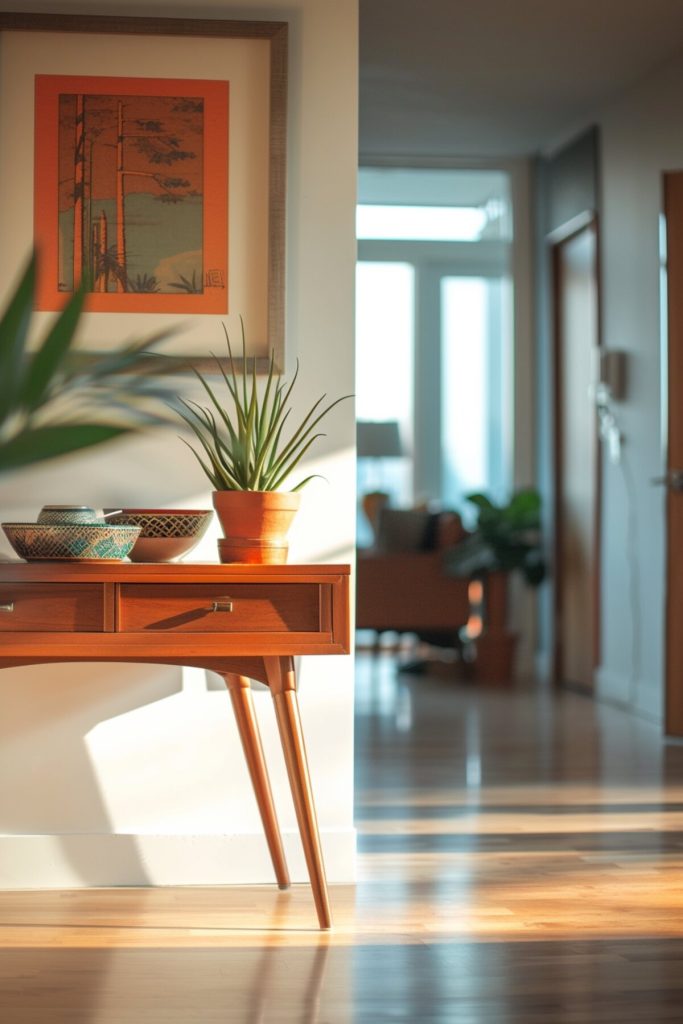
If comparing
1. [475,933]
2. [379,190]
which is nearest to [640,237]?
[379,190]

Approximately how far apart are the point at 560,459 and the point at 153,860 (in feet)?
14.4

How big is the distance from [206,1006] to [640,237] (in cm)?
424

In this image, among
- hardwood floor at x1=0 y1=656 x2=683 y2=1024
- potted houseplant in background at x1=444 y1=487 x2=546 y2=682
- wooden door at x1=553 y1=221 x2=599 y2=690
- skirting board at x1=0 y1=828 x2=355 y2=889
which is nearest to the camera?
hardwood floor at x1=0 y1=656 x2=683 y2=1024

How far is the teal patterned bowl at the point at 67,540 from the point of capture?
2244 mm

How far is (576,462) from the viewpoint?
636cm

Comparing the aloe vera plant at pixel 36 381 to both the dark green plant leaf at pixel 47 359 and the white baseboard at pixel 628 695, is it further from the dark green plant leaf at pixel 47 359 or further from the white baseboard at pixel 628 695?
the white baseboard at pixel 628 695

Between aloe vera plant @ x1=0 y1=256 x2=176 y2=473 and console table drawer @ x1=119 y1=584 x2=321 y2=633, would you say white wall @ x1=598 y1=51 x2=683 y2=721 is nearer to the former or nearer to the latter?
console table drawer @ x1=119 y1=584 x2=321 y2=633

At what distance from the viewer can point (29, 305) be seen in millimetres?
696

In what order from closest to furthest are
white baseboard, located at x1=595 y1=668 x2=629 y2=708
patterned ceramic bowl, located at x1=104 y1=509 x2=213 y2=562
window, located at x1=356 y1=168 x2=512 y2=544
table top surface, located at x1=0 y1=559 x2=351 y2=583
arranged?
table top surface, located at x1=0 y1=559 x2=351 y2=583, patterned ceramic bowl, located at x1=104 y1=509 x2=213 y2=562, white baseboard, located at x1=595 y1=668 x2=629 y2=708, window, located at x1=356 y1=168 x2=512 y2=544

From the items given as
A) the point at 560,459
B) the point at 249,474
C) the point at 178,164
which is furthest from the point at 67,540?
the point at 560,459

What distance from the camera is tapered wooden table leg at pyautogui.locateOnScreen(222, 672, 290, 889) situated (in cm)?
250

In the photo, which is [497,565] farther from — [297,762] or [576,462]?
[297,762]

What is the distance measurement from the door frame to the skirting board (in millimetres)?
3489

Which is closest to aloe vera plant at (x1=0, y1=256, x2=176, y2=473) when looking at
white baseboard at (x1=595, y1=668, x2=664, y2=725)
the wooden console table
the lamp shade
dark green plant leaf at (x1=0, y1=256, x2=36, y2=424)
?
dark green plant leaf at (x1=0, y1=256, x2=36, y2=424)
